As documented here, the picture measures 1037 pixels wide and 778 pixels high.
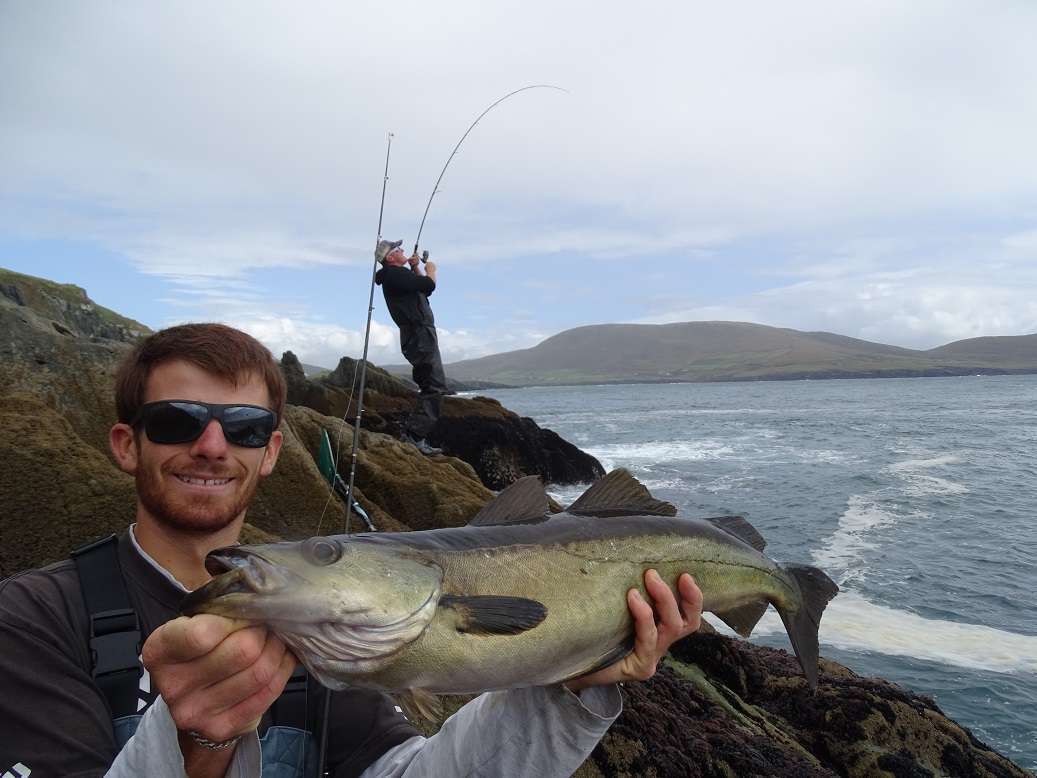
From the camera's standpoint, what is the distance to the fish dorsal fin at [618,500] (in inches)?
146

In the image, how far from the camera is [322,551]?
95.7 inches

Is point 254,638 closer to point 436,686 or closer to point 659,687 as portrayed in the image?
point 436,686

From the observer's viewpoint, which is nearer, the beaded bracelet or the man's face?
the beaded bracelet

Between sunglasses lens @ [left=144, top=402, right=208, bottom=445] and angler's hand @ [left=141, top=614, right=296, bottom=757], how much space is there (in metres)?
1.24

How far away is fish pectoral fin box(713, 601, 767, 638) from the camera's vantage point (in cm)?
415

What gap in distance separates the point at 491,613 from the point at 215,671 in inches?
41.7

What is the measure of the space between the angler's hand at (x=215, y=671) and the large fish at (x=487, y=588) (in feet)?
0.22

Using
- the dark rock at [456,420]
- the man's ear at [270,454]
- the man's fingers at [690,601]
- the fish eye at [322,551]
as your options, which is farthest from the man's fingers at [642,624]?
the dark rock at [456,420]

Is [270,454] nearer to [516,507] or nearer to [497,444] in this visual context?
[516,507]

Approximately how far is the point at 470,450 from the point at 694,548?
18241 mm

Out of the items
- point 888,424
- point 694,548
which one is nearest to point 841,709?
point 694,548

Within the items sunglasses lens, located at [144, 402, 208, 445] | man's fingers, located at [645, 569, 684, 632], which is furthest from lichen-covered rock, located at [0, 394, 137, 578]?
man's fingers, located at [645, 569, 684, 632]

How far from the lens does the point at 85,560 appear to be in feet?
9.53

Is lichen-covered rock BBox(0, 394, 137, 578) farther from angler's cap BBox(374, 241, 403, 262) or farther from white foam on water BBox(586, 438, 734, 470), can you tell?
white foam on water BBox(586, 438, 734, 470)
